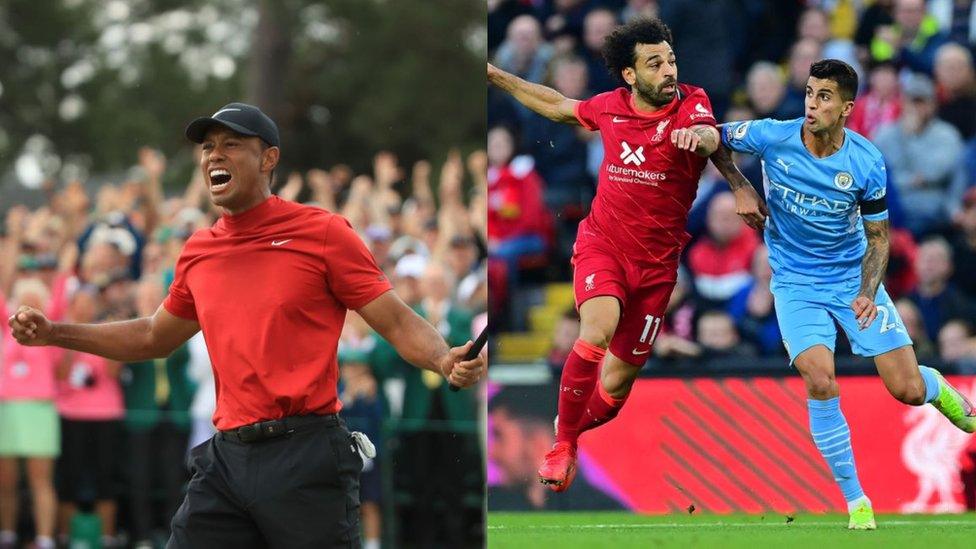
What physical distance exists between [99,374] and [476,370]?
30.8 ft

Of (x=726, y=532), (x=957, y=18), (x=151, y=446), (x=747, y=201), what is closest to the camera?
(x=747, y=201)

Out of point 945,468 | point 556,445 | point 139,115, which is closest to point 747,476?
point 945,468

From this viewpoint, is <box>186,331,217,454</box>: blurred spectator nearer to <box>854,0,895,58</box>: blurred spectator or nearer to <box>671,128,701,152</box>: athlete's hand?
<box>854,0,895,58</box>: blurred spectator

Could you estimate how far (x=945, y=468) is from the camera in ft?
42.7

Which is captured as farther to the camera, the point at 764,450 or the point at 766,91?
the point at 764,450

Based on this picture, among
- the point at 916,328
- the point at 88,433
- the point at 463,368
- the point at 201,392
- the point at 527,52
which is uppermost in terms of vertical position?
the point at 527,52

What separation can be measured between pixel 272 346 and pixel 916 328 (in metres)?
7.44

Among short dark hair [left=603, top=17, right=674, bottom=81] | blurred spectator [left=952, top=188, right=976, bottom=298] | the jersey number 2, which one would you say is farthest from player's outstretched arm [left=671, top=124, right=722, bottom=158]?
blurred spectator [left=952, top=188, right=976, bottom=298]

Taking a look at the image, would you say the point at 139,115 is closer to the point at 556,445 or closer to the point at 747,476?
the point at 747,476

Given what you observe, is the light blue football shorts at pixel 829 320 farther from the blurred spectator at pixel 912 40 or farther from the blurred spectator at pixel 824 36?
the blurred spectator at pixel 912 40

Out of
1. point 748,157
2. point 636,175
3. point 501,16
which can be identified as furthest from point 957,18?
point 636,175

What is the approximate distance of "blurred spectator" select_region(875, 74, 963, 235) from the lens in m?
13.9

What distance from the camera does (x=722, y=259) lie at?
1348cm

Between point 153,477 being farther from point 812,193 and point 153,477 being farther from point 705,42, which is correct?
point 812,193
